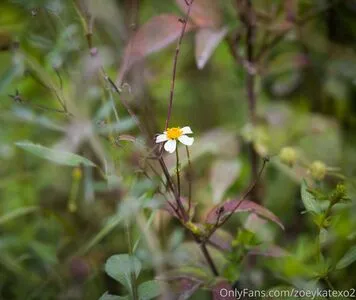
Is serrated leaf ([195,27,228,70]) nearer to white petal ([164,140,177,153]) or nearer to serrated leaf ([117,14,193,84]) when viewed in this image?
serrated leaf ([117,14,193,84])

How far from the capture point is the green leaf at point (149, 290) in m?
0.68

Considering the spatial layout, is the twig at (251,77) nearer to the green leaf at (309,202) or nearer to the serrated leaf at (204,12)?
the serrated leaf at (204,12)

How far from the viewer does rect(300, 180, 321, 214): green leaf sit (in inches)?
26.9

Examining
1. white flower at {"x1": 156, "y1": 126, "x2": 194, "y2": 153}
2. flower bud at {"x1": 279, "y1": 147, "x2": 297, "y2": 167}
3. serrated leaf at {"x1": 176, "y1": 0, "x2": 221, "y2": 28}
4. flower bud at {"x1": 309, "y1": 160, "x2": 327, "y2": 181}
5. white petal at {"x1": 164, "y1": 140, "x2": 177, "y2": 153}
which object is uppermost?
serrated leaf at {"x1": 176, "y1": 0, "x2": 221, "y2": 28}

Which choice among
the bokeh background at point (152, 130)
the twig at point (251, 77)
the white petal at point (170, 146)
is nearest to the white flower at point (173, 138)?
the white petal at point (170, 146)

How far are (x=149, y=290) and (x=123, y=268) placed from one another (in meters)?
0.05

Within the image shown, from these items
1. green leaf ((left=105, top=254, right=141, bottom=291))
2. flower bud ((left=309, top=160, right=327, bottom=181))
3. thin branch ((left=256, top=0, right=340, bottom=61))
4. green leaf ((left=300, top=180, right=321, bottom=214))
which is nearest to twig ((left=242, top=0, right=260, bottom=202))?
thin branch ((left=256, top=0, right=340, bottom=61))

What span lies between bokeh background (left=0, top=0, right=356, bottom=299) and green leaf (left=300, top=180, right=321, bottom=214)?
0.15m

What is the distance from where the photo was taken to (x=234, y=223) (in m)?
1.17

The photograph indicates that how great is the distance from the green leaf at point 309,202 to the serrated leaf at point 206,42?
0.30 m

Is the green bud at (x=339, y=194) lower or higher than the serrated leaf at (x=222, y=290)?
higher

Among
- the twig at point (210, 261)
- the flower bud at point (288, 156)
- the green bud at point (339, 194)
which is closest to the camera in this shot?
the green bud at point (339, 194)

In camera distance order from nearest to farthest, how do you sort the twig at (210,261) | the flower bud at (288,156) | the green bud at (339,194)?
1. the green bud at (339,194)
2. the twig at (210,261)
3. the flower bud at (288,156)

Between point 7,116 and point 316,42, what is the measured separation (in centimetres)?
81
